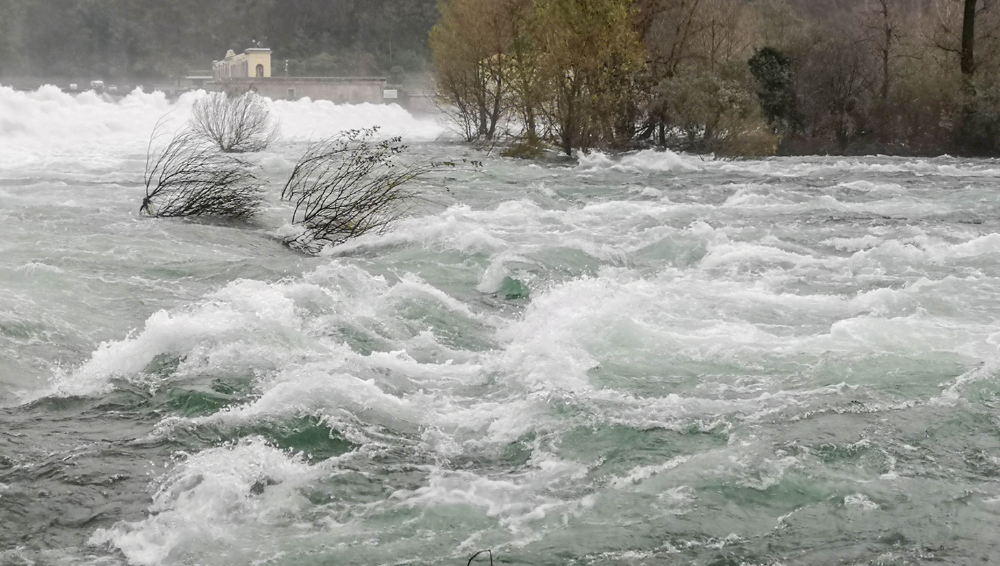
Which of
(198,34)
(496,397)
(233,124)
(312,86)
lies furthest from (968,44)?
(198,34)

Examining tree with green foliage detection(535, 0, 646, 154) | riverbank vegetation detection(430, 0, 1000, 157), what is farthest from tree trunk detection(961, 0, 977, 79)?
tree with green foliage detection(535, 0, 646, 154)

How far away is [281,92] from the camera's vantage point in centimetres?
8500

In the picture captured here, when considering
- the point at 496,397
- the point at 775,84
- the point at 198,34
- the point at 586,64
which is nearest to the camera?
the point at 496,397

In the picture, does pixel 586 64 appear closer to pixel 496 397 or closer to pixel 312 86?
pixel 496 397

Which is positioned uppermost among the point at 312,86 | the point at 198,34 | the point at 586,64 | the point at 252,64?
the point at 198,34

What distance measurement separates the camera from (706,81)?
29.2m

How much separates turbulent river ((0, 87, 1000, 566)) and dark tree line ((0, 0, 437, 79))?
11296 cm

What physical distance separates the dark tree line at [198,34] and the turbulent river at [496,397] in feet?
371

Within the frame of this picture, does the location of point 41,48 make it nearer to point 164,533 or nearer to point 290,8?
point 290,8

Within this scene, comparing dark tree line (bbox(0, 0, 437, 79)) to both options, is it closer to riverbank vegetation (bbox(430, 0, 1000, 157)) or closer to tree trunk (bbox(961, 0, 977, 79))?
riverbank vegetation (bbox(430, 0, 1000, 157))

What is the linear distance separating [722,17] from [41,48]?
104584 millimetres

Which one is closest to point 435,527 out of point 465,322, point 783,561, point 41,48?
point 783,561

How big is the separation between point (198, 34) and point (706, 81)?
380 ft

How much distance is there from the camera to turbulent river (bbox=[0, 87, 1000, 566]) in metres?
5.95
